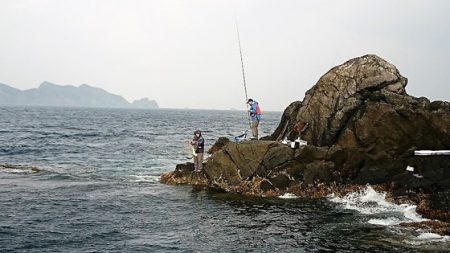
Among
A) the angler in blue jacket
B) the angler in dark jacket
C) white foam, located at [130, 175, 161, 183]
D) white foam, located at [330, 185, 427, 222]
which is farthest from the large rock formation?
white foam, located at [130, 175, 161, 183]

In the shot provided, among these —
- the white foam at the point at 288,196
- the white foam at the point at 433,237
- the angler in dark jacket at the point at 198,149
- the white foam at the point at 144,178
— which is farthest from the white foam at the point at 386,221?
the white foam at the point at 144,178

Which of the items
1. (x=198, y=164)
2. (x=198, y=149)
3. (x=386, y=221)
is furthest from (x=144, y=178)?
(x=386, y=221)

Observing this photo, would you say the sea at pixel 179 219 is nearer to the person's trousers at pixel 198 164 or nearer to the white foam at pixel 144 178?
the white foam at pixel 144 178

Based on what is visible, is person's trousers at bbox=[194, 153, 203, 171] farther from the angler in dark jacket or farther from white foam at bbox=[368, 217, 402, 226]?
white foam at bbox=[368, 217, 402, 226]

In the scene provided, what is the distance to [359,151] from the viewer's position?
80.4ft

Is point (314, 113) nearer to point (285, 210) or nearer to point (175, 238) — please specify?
point (285, 210)

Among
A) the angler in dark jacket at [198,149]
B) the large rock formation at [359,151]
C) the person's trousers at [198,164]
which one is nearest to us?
the large rock formation at [359,151]

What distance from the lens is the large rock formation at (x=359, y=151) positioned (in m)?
23.4

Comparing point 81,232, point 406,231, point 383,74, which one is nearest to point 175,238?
point 81,232

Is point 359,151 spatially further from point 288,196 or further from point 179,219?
point 179,219

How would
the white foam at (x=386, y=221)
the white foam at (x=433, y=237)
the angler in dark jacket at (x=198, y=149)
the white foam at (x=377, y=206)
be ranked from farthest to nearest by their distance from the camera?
the angler in dark jacket at (x=198, y=149) → the white foam at (x=377, y=206) → the white foam at (x=386, y=221) → the white foam at (x=433, y=237)

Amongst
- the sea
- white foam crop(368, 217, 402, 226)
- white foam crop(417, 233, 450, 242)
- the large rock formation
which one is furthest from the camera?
the large rock formation

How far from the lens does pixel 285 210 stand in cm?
2061

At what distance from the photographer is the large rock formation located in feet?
76.8
